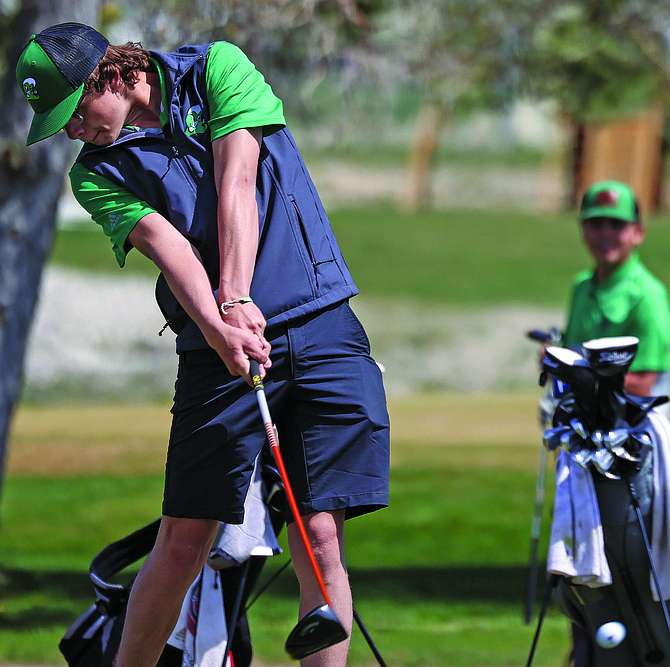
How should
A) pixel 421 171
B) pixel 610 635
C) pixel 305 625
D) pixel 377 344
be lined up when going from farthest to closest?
1. pixel 421 171
2. pixel 377 344
3. pixel 610 635
4. pixel 305 625

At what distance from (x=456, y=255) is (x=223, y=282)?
20.6m

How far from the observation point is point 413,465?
9.91 m

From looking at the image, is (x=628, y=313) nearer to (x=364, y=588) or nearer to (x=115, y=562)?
(x=115, y=562)

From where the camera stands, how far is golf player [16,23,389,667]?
2836mm

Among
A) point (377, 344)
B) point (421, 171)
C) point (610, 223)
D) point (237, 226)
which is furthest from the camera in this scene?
point (421, 171)

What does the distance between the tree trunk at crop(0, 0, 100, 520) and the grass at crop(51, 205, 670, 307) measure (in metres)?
14.3

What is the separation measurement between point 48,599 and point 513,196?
98.6ft

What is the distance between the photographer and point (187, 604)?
11.2 feet

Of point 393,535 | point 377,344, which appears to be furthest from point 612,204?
point 377,344

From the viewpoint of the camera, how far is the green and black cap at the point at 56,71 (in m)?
2.77

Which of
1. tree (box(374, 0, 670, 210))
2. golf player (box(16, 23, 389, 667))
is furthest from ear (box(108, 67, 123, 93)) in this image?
tree (box(374, 0, 670, 210))

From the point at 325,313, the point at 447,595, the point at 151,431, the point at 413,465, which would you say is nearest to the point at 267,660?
the point at 447,595

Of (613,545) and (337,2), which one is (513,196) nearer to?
(337,2)

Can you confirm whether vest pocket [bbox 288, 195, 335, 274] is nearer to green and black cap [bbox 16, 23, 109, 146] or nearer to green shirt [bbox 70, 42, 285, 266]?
green shirt [bbox 70, 42, 285, 266]
